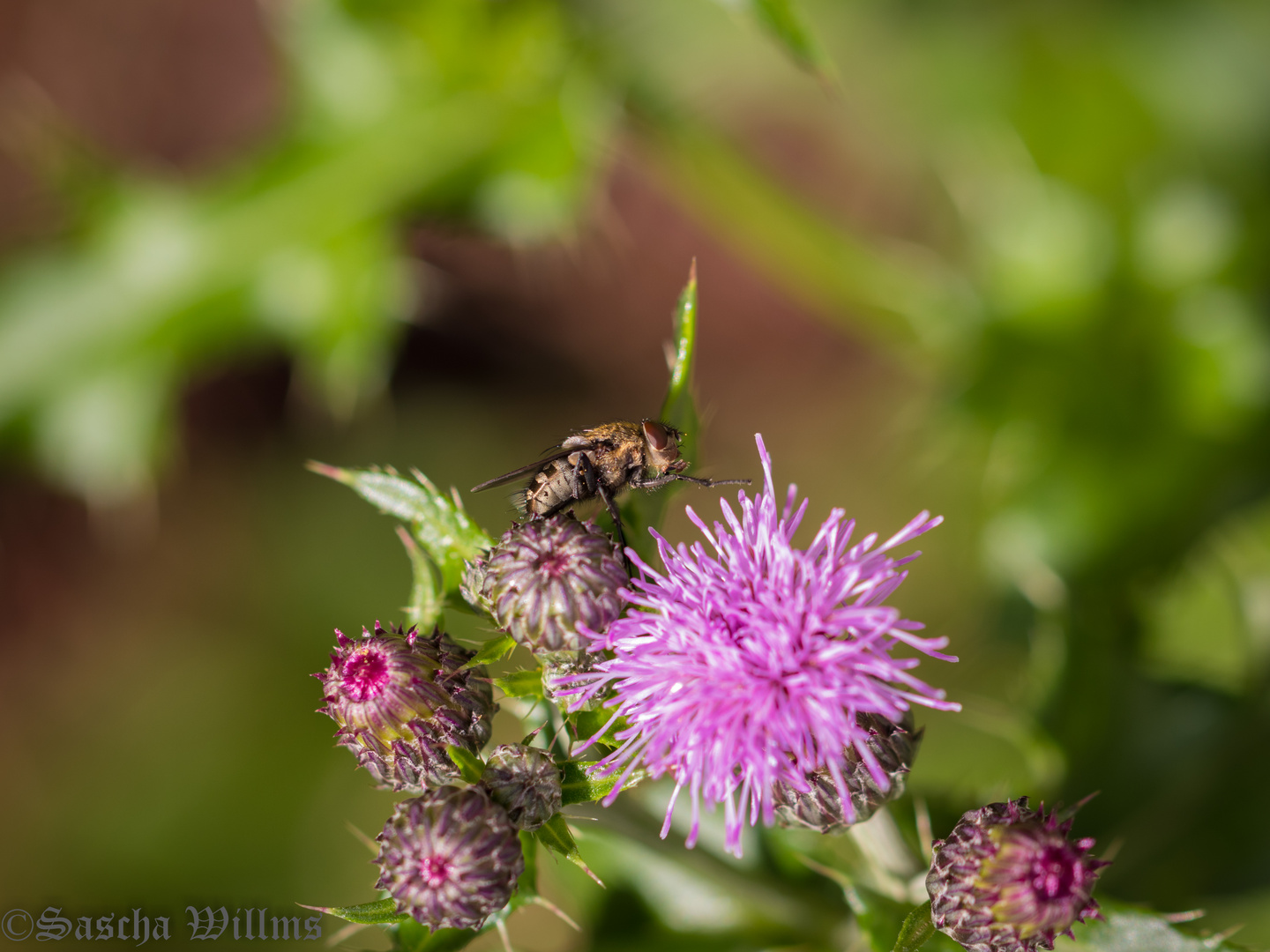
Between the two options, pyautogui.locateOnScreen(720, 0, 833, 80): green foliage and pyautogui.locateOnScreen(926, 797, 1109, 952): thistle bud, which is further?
pyautogui.locateOnScreen(720, 0, 833, 80): green foliage

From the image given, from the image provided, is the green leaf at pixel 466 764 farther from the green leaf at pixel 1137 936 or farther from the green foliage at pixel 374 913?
the green leaf at pixel 1137 936

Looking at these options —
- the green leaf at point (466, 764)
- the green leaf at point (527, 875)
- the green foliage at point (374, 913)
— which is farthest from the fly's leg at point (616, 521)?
the green foliage at point (374, 913)

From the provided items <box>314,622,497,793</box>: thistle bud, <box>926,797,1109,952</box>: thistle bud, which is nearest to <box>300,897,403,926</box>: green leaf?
<box>314,622,497,793</box>: thistle bud

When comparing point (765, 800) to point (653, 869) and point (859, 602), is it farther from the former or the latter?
point (653, 869)

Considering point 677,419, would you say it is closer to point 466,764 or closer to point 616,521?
point 616,521

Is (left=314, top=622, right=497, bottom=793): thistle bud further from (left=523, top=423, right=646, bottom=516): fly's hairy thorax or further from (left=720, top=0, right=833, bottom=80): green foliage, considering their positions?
(left=720, top=0, right=833, bottom=80): green foliage
